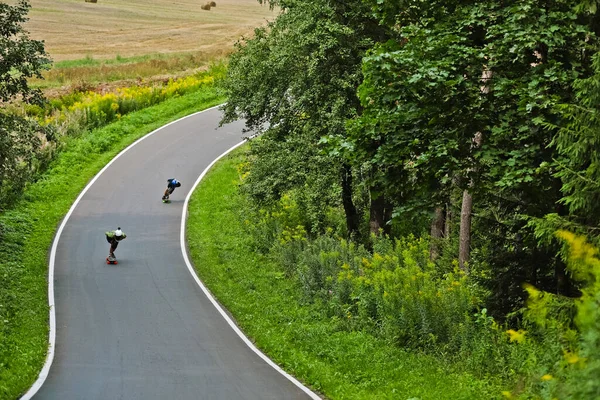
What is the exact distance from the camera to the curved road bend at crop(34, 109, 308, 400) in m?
16.3

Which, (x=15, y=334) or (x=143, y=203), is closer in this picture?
(x=15, y=334)

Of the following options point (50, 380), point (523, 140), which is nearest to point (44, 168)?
point (50, 380)

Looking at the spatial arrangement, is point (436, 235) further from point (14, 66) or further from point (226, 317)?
point (14, 66)

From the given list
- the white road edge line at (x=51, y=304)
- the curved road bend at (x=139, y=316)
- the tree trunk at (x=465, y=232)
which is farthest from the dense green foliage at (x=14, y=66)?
the tree trunk at (x=465, y=232)

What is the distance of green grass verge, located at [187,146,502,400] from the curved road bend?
55 centimetres

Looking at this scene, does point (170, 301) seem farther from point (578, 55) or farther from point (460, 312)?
point (578, 55)

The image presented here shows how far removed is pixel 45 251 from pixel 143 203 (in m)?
6.79

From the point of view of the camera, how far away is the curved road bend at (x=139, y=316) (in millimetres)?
16344

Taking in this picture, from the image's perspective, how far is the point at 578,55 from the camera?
567 inches

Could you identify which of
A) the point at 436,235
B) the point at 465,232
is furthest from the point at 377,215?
the point at 465,232

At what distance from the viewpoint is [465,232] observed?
65.8 feet

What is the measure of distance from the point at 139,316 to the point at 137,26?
183 feet

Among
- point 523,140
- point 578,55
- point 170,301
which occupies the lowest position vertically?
point 170,301

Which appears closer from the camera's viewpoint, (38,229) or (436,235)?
(436,235)
